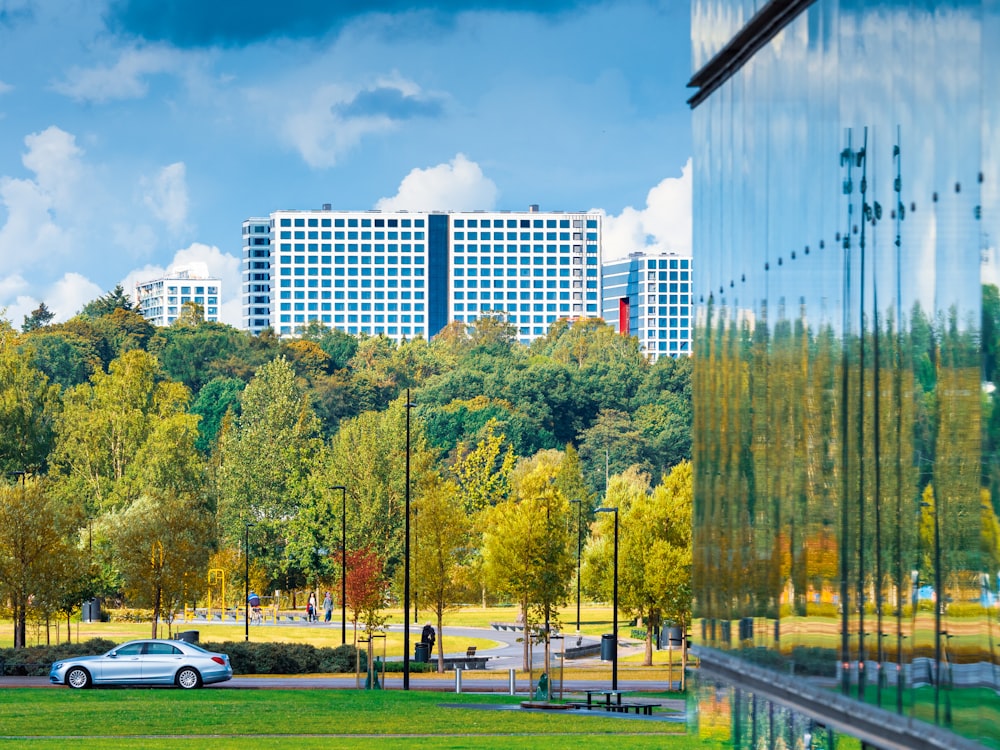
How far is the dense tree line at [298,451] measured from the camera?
175 ft

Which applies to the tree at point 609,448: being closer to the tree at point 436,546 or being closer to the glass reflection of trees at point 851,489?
the tree at point 436,546

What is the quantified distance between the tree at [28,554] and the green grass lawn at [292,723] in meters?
15.2

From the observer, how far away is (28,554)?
49.3 metres

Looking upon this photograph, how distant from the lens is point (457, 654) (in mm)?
61062

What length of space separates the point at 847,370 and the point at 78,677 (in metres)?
31.6

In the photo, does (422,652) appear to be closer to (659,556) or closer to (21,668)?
(659,556)

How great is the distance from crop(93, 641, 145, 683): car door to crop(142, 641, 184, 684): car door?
0.51ft

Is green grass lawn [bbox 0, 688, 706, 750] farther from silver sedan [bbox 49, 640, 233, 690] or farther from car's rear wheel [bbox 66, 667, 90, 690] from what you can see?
car's rear wheel [bbox 66, 667, 90, 690]

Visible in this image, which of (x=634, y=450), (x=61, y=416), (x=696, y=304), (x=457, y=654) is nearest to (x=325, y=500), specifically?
(x=61, y=416)

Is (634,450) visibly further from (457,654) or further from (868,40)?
(868,40)

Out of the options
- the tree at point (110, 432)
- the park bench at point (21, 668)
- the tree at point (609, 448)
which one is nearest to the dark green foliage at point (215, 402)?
the tree at point (110, 432)

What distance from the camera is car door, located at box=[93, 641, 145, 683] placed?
36062 mm

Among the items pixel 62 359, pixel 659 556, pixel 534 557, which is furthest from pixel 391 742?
pixel 62 359

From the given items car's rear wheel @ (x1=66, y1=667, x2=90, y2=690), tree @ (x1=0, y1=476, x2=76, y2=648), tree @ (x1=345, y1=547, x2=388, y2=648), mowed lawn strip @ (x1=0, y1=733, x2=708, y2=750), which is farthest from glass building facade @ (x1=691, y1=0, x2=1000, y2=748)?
tree @ (x1=0, y1=476, x2=76, y2=648)
